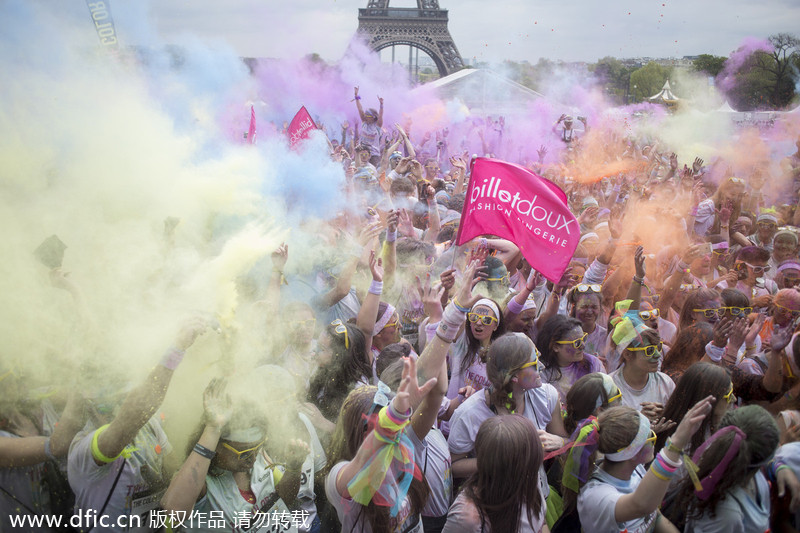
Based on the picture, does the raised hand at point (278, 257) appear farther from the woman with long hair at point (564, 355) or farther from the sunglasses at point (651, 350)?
the sunglasses at point (651, 350)

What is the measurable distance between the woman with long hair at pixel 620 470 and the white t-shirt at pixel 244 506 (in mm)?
1589

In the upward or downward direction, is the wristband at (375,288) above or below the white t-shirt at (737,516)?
above

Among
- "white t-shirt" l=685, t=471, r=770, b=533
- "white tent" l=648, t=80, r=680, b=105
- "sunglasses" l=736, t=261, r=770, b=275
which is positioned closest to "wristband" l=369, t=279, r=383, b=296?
"white t-shirt" l=685, t=471, r=770, b=533

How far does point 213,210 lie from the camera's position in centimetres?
394

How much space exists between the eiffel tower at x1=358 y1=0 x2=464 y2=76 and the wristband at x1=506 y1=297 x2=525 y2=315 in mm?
44534

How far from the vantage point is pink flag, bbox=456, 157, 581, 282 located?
4496 millimetres

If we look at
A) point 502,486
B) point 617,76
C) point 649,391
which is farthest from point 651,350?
point 617,76

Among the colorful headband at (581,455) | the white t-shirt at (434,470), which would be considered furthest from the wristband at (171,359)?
the colorful headband at (581,455)

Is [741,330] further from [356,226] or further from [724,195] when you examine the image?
[724,195]

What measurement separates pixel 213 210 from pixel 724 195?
24.5 feet

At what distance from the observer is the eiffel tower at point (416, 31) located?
1815 inches

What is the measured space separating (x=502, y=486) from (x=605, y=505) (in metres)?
0.57

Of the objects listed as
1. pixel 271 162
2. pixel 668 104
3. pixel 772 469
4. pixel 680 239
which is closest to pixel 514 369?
pixel 772 469

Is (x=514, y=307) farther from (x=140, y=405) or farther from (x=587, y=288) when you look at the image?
(x=140, y=405)
